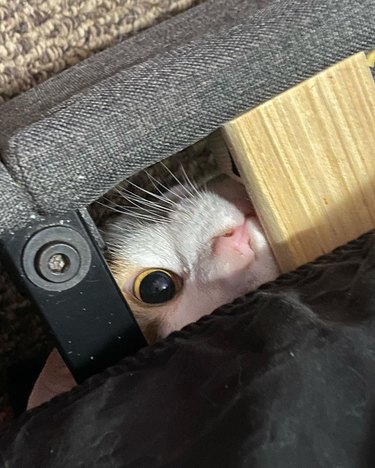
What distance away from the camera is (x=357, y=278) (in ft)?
1.93

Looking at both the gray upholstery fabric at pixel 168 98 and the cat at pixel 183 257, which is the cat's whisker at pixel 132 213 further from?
the gray upholstery fabric at pixel 168 98

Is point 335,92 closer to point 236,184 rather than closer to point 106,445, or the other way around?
point 236,184

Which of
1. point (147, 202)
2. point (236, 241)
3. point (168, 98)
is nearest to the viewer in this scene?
point (168, 98)

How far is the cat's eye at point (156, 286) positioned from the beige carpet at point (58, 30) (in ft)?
1.06

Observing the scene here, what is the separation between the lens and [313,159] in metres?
0.73

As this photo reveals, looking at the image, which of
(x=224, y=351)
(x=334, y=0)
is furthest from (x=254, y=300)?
(x=334, y=0)

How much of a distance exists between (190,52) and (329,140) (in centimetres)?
17

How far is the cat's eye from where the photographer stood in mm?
910

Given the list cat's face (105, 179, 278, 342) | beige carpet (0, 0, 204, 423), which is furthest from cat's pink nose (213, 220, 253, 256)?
beige carpet (0, 0, 204, 423)

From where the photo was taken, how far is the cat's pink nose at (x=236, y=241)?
2.70 feet

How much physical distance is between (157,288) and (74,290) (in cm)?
25

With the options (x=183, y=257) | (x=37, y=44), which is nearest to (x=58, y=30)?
(x=37, y=44)

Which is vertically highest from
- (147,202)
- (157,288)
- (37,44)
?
(37,44)

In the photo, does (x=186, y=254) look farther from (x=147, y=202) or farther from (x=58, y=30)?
(x=58, y=30)
